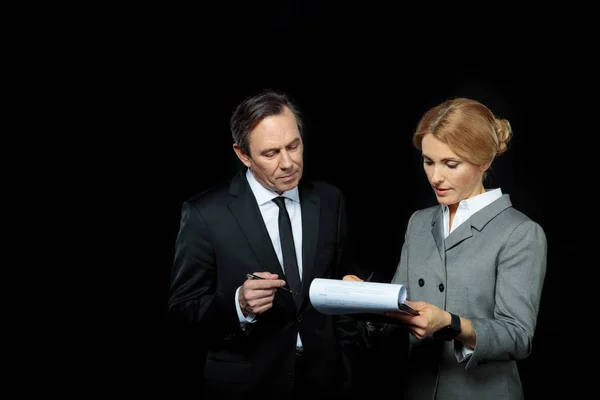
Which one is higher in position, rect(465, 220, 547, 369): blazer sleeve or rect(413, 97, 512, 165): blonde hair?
rect(413, 97, 512, 165): blonde hair

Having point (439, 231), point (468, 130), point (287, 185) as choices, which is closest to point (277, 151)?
point (287, 185)

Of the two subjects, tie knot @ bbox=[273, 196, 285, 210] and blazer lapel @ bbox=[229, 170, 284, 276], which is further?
tie knot @ bbox=[273, 196, 285, 210]

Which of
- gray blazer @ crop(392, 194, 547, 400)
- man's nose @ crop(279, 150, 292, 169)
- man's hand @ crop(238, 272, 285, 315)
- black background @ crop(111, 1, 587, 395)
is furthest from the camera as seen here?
black background @ crop(111, 1, 587, 395)

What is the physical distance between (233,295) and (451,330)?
3.99 ft

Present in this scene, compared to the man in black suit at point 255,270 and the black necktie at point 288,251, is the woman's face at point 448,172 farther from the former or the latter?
the black necktie at point 288,251

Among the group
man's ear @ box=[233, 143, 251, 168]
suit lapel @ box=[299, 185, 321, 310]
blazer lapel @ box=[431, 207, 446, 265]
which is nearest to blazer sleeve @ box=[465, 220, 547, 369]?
blazer lapel @ box=[431, 207, 446, 265]

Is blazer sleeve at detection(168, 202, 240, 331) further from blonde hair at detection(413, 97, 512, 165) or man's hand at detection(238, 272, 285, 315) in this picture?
blonde hair at detection(413, 97, 512, 165)

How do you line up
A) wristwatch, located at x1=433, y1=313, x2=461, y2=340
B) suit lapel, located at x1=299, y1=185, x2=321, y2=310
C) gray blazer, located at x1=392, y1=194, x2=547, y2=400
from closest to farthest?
wristwatch, located at x1=433, y1=313, x2=461, y2=340 < gray blazer, located at x1=392, y1=194, x2=547, y2=400 < suit lapel, located at x1=299, y1=185, x2=321, y2=310

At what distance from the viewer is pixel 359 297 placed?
3.03m

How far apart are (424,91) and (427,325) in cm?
243

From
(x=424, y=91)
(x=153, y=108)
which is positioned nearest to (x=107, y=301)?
(x=153, y=108)

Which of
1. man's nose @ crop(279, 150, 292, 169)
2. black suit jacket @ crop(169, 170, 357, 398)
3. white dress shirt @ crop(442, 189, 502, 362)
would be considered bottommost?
black suit jacket @ crop(169, 170, 357, 398)

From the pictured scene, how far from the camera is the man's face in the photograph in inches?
152

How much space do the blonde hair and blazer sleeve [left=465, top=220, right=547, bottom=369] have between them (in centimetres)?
37
